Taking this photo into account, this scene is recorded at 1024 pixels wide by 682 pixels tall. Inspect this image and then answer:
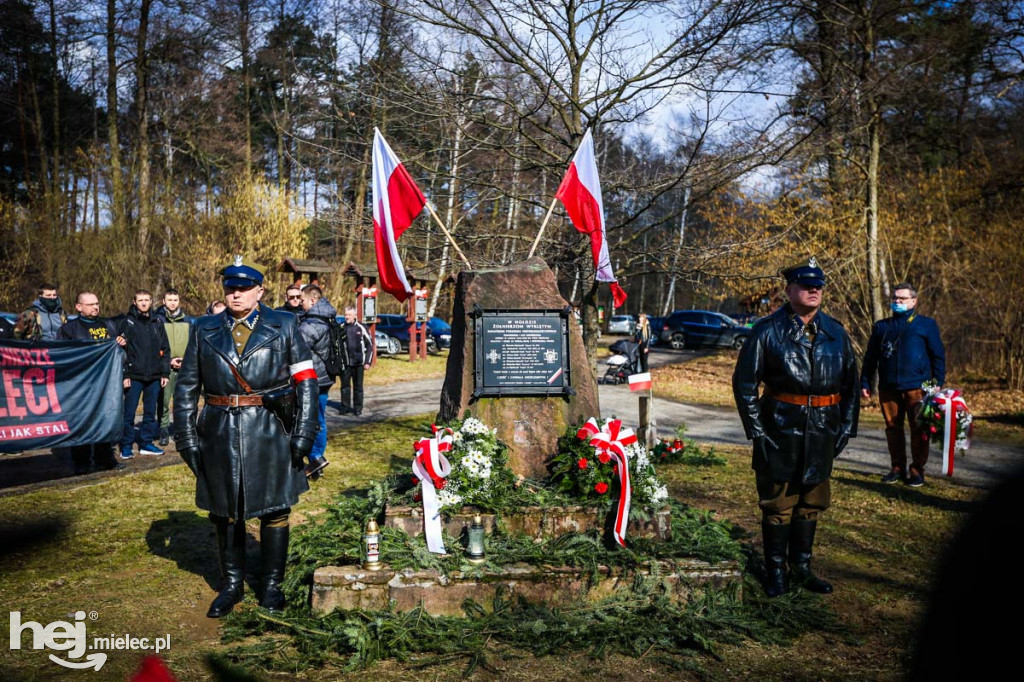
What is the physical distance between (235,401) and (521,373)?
2.26m

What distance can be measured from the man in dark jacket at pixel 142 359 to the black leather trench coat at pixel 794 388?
22.3 ft

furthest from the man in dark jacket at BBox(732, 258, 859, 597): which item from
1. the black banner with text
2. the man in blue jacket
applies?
the black banner with text

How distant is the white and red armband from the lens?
4.74 metres

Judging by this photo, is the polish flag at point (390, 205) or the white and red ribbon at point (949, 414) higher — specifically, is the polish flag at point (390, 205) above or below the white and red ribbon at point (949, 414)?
above

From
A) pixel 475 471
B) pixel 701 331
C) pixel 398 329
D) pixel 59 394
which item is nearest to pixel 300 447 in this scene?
pixel 475 471

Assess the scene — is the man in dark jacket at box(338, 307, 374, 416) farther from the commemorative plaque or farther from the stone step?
the stone step

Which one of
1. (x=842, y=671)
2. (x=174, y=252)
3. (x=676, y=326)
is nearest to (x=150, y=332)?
(x=842, y=671)

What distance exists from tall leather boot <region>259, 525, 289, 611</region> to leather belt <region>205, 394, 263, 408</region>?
80 cm

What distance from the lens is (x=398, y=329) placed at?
28.5 metres

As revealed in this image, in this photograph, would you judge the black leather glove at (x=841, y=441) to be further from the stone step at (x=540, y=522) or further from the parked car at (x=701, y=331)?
the parked car at (x=701, y=331)

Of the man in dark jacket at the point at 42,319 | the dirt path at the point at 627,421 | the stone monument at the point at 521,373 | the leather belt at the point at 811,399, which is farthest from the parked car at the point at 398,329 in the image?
the leather belt at the point at 811,399

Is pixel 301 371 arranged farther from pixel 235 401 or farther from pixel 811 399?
pixel 811 399

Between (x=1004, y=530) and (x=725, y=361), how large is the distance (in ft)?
83.1

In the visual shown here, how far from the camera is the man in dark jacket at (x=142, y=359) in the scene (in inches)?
344
